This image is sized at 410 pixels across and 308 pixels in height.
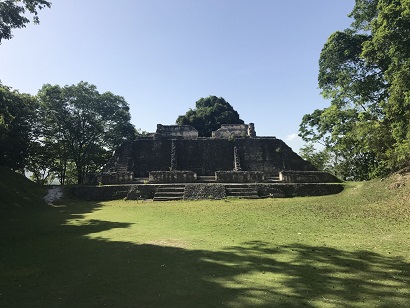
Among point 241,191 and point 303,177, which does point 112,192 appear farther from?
point 303,177

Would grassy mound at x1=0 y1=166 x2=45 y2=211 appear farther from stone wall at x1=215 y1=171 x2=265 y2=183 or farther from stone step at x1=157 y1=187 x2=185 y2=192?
stone wall at x1=215 y1=171 x2=265 y2=183

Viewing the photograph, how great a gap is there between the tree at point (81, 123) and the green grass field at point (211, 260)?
51.3 ft

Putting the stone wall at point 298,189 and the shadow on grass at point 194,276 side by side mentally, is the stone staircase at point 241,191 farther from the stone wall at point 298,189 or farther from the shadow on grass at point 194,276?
the shadow on grass at point 194,276

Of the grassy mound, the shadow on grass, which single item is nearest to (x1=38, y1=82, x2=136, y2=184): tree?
the grassy mound

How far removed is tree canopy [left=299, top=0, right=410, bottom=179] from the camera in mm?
11289

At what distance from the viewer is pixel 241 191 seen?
1678 cm

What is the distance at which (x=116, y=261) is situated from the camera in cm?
552

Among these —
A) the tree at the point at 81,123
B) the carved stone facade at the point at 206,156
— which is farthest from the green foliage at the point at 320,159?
the tree at the point at 81,123

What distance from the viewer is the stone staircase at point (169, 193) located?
1602 centimetres

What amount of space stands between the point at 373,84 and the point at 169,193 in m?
12.2

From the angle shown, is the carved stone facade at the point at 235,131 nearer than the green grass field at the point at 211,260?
No

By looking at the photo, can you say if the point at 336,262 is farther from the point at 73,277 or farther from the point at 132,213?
the point at 132,213

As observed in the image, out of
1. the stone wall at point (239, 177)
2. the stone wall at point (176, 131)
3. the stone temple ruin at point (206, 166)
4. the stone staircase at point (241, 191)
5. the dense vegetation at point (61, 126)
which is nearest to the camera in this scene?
the stone staircase at point (241, 191)

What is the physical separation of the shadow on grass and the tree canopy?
24.5ft
